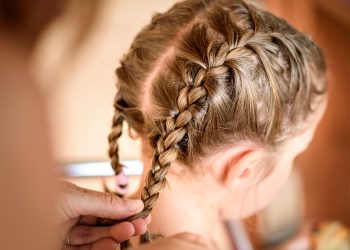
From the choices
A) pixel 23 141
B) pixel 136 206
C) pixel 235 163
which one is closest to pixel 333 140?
pixel 235 163

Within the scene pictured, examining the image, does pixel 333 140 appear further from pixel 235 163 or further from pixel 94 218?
pixel 94 218

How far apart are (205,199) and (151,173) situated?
0.42 feet

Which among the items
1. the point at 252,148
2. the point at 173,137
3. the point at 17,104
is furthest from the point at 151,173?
the point at 17,104

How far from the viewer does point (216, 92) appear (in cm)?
56

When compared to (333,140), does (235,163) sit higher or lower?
higher

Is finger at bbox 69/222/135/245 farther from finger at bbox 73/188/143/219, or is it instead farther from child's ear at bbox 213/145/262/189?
child's ear at bbox 213/145/262/189

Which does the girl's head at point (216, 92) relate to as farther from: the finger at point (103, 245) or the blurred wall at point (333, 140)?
the blurred wall at point (333, 140)

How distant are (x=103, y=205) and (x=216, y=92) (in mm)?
199

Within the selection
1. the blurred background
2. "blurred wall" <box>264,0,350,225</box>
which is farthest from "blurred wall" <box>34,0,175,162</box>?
"blurred wall" <box>264,0,350,225</box>

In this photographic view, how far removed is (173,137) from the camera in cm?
55

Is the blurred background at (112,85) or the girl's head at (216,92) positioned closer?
the blurred background at (112,85)

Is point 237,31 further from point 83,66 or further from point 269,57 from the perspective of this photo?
point 83,66

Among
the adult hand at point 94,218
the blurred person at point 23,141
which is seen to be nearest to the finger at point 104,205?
the adult hand at point 94,218

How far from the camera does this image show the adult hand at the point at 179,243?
48cm
